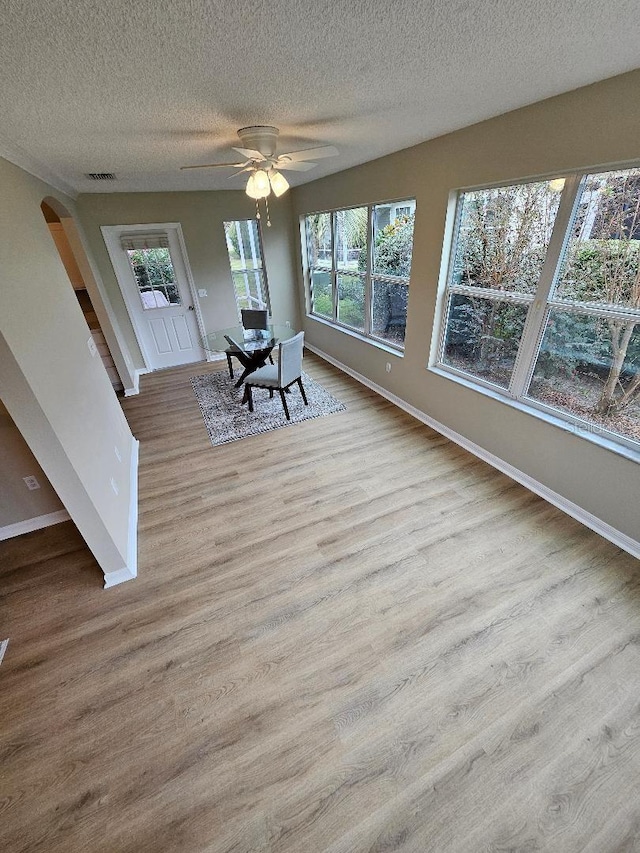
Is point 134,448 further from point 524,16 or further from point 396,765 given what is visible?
point 524,16

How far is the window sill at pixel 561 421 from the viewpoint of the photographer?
82.7 inches

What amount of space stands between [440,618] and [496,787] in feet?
2.11

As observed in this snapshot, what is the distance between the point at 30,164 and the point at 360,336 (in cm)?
342

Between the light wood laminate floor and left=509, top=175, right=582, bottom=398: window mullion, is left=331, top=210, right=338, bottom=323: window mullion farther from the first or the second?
the light wood laminate floor

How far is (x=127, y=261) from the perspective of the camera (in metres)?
4.71

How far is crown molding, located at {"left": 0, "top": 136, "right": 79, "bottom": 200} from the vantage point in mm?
2046

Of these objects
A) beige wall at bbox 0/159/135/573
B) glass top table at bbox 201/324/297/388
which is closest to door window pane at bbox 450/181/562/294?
glass top table at bbox 201/324/297/388

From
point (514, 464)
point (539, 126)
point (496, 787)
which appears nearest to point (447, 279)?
point (539, 126)

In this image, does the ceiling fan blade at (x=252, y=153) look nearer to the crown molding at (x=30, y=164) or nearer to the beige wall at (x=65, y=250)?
the crown molding at (x=30, y=164)

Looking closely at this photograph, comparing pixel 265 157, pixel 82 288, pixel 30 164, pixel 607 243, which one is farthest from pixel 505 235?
pixel 82 288

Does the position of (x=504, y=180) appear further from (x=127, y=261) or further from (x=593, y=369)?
(x=127, y=261)

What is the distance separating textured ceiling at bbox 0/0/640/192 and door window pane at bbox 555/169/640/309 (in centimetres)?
51

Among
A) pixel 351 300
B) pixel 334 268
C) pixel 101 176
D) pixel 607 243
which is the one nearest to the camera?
pixel 607 243

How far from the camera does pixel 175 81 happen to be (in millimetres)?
1467
